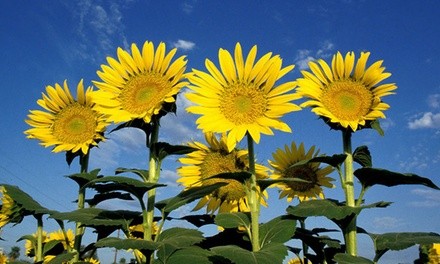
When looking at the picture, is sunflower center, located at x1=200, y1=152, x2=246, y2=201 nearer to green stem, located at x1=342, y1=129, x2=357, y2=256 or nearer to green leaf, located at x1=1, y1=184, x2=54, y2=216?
green stem, located at x1=342, y1=129, x2=357, y2=256

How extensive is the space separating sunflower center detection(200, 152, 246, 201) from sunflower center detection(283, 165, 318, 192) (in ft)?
2.57

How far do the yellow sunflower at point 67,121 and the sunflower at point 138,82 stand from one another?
583 millimetres

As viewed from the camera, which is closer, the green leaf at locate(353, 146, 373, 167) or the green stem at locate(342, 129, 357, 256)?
the green stem at locate(342, 129, 357, 256)

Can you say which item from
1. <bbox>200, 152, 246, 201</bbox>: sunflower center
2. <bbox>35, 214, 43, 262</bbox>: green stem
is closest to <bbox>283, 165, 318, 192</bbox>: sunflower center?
<bbox>200, 152, 246, 201</bbox>: sunflower center

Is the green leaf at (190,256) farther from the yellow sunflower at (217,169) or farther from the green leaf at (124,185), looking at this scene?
the yellow sunflower at (217,169)

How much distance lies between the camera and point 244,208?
4.31 metres

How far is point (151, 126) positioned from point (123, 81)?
69 cm

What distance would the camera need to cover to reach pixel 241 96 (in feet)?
11.8

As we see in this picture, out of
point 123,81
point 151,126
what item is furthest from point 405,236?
point 123,81

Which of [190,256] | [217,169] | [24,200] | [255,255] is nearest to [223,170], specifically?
[217,169]

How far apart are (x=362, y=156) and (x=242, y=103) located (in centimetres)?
113

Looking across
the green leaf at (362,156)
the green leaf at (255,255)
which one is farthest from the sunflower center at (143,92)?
the green leaf at (362,156)

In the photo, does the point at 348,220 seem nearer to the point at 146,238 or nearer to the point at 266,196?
the point at 266,196

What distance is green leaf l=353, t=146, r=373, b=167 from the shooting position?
3.81 metres
